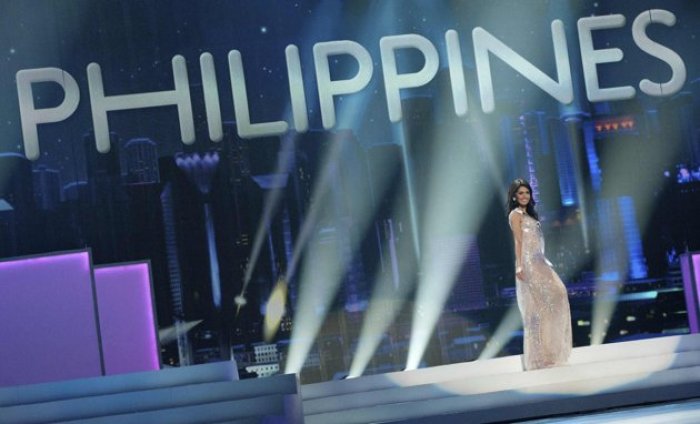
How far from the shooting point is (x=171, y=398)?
6309 millimetres

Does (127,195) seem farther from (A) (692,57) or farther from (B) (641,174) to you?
(A) (692,57)

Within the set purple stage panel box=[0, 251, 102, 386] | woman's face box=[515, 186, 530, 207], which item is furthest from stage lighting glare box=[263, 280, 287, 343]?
woman's face box=[515, 186, 530, 207]

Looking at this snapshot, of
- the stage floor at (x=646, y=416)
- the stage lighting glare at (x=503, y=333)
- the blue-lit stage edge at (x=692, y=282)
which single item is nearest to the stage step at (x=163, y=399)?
the stage floor at (x=646, y=416)

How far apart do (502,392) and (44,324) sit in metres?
3.56

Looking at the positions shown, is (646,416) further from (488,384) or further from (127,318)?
(127,318)

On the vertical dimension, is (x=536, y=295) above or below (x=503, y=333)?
above

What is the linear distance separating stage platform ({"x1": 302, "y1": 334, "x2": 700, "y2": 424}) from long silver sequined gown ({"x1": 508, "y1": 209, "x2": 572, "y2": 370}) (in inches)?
5.9

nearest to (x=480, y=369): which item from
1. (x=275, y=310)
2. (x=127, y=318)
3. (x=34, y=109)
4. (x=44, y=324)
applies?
(x=275, y=310)

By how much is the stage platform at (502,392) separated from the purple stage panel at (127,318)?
1.79 meters

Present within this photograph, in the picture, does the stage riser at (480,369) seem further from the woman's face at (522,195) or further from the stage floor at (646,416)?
the woman's face at (522,195)

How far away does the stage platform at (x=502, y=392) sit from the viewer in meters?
6.23

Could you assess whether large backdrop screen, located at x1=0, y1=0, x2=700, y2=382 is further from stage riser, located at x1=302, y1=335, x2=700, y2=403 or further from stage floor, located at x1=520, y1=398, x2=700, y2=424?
stage floor, located at x1=520, y1=398, x2=700, y2=424

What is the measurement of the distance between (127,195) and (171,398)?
89.7 inches

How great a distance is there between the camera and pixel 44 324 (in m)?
7.96
